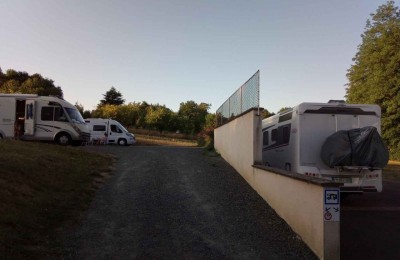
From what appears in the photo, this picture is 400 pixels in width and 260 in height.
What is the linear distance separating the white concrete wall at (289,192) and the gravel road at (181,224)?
23cm

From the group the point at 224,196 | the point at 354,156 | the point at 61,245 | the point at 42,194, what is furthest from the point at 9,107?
the point at 354,156

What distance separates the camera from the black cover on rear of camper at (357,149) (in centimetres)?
999

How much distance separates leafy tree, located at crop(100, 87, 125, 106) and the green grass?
246ft


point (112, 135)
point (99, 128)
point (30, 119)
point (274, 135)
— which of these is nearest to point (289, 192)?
point (274, 135)

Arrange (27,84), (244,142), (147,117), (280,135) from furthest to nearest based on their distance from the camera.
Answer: (147,117)
(27,84)
(244,142)
(280,135)

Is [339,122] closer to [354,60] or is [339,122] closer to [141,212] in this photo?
[141,212]

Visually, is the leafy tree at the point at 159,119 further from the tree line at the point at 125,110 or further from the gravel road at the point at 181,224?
the gravel road at the point at 181,224

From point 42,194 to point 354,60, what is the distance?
33.3 metres

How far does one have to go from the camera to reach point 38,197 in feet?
29.6

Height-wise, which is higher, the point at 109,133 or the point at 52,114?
the point at 52,114

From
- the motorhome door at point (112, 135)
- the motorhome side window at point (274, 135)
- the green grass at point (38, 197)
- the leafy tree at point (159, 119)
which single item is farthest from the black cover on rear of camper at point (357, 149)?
the leafy tree at point (159, 119)

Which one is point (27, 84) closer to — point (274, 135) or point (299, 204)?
point (274, 135)

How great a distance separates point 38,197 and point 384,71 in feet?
99.6

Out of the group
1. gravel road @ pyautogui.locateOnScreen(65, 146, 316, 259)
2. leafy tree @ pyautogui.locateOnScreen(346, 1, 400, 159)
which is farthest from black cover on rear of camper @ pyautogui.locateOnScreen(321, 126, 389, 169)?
leafy tree @ pyautogui.locateOnScreen(346, 1, 400, 159)
